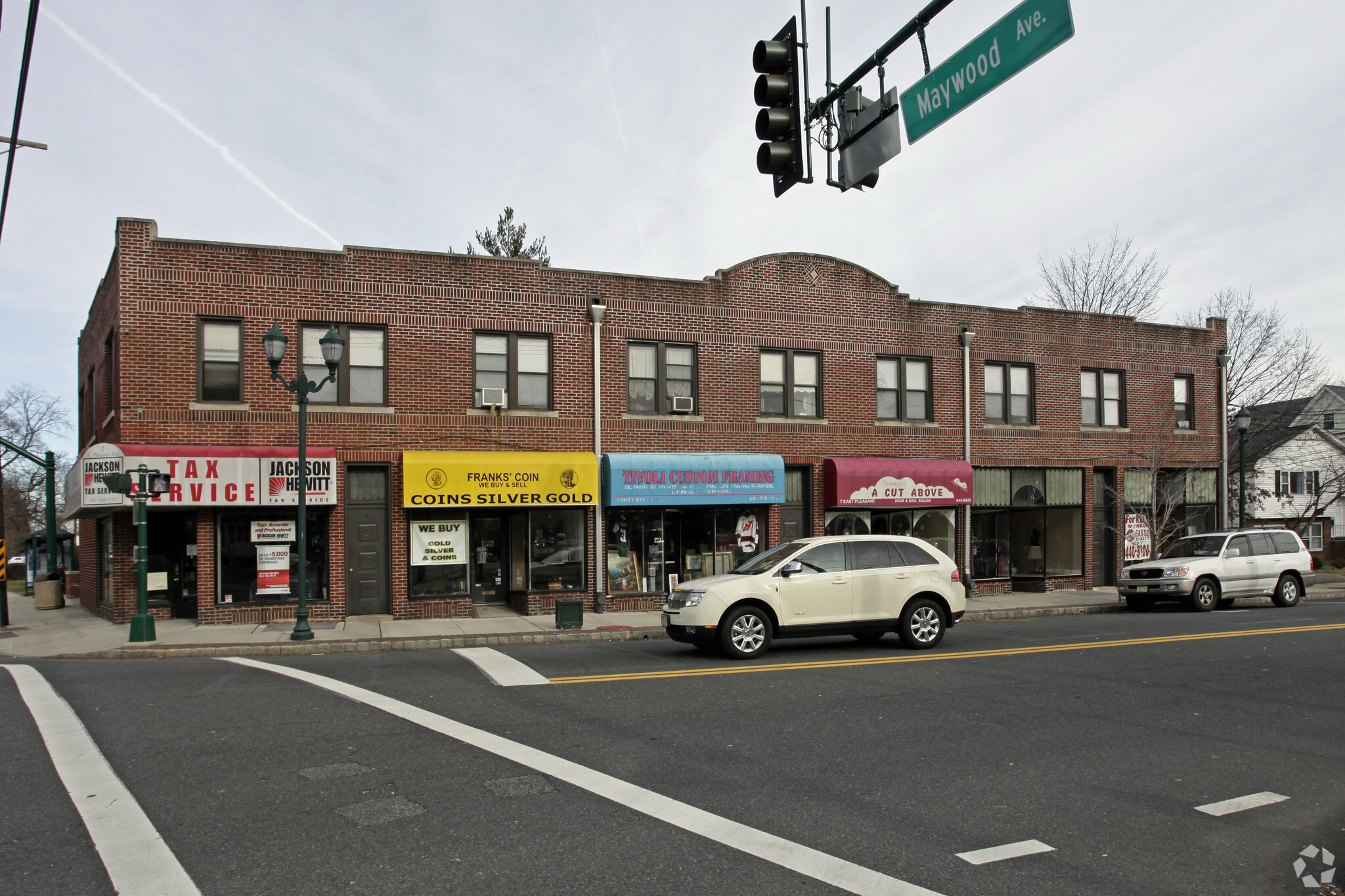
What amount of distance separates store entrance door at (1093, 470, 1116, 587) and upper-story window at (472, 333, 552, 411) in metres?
15.1

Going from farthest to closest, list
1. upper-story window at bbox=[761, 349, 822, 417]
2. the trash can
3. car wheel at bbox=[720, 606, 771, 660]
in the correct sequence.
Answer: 1. upper-story window at bbox=[761, 349, 822, 417]
2. the trash can
3. car wheel at bbox=[720, 606, 771, 660]

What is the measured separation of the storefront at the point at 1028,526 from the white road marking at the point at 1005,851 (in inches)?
719

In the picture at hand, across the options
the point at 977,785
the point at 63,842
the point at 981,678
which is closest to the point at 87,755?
the point at 63,842

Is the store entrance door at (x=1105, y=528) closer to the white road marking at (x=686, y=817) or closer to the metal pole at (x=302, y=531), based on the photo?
the metal pole at (x=302, y=531)

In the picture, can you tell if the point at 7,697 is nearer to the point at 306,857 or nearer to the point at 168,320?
the point at 306,857

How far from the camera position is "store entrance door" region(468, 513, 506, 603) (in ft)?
61.9

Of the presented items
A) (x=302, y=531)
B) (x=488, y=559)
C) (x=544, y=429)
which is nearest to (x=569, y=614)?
(x=488, y=559)

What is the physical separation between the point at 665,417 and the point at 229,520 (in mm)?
8778

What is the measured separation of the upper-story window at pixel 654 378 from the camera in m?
19.8

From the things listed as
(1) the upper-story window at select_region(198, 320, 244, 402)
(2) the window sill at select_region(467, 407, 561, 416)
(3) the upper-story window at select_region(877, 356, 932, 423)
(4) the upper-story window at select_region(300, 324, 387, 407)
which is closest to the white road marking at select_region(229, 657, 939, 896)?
(2) the window sill at select_region(467, 407, 561, 416)

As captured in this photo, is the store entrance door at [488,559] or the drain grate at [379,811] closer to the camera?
the drain grate at [379,811]

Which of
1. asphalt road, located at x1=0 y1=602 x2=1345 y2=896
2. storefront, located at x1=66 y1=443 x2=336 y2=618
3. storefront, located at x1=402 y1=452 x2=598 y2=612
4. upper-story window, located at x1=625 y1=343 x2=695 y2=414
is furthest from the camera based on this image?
upper-story window, located at x1=625 y1=343 x2=695 y2=414

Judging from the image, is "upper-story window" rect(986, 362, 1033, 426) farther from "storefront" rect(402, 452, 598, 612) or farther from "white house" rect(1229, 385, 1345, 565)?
"white house" rect(1229, 385, 1345, 565)

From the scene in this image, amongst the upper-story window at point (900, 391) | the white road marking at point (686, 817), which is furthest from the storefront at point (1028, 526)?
the white road marking at point (686, 817)
